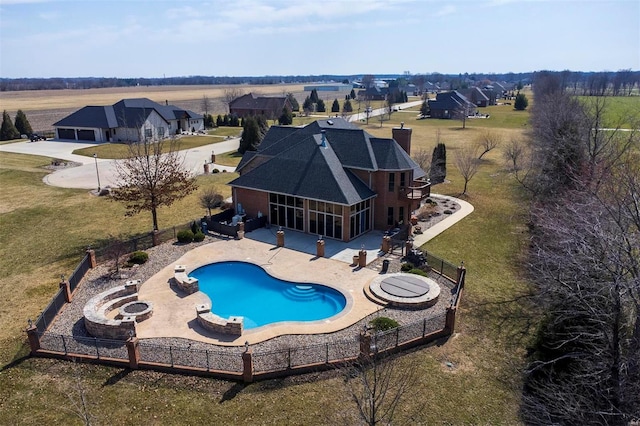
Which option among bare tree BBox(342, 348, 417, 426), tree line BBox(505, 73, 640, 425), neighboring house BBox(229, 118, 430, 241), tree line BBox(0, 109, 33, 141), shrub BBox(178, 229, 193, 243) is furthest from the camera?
tree line BBox(0, 109, 33, 141)

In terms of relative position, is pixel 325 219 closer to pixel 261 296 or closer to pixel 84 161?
pixel 261 296

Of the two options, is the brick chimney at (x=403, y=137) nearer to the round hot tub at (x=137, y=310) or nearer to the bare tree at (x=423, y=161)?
the bare tree at (x=423, y=161)

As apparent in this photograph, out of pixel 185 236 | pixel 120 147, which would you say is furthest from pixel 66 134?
pixel 185 236

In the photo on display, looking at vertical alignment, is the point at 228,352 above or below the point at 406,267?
below

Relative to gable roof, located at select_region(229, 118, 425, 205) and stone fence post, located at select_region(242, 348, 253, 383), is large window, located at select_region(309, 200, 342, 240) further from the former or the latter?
stone fence post, located at select_region(242, 348, 253, 383)

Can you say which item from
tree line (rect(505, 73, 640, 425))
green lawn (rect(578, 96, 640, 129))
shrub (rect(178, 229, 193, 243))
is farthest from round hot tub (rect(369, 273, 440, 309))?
green lawn (rect(578, 96, 640, 129))

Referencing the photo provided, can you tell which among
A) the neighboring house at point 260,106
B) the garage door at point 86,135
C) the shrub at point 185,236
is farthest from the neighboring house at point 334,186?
the neighboring house at point 260,106
